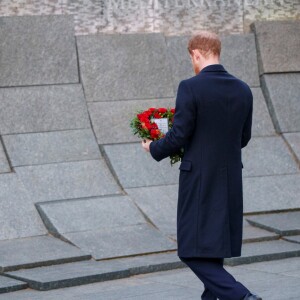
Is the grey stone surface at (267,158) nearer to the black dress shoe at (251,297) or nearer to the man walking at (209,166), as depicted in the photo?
the man walking at (209,166)

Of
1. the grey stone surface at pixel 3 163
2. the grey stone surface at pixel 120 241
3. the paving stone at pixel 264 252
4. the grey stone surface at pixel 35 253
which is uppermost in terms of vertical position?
the grey stone surface at pixel 3 163

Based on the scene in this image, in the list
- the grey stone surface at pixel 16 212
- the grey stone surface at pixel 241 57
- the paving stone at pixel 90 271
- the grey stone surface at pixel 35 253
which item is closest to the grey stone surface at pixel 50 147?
the grey stone surface at pixel 16 212

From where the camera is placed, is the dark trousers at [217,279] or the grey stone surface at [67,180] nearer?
the dark trousers at [217,279]

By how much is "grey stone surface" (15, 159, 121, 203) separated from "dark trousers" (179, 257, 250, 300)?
146 inches

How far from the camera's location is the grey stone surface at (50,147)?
930cm

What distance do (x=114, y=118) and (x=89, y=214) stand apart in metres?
1.70

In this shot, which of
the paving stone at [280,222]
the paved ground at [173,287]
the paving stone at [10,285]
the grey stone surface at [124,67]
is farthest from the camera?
the grey stone surface at [124,67]

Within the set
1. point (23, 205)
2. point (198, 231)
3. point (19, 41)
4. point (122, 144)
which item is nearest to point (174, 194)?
point (122, 144)

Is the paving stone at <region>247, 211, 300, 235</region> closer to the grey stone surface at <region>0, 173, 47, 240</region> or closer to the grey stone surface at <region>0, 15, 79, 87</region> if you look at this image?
the grey stone surface at <region>0, 173, 47, 240</region>

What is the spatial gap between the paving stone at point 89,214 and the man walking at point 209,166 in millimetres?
3126

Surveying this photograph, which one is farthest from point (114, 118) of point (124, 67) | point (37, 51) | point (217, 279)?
point (217, 279)

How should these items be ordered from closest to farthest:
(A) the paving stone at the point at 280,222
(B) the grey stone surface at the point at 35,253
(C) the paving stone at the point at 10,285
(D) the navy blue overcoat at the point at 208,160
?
1. (D) the navy blue overcoat at the point at 208,160
2. (C) the paving stone at the point at 10,285
3. (B) the grey stone surface at the point at 35,253
4. (A) the paving stone at the point at 280,222

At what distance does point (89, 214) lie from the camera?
8602mm

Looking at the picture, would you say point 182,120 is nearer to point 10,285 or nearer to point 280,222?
point 10,285
